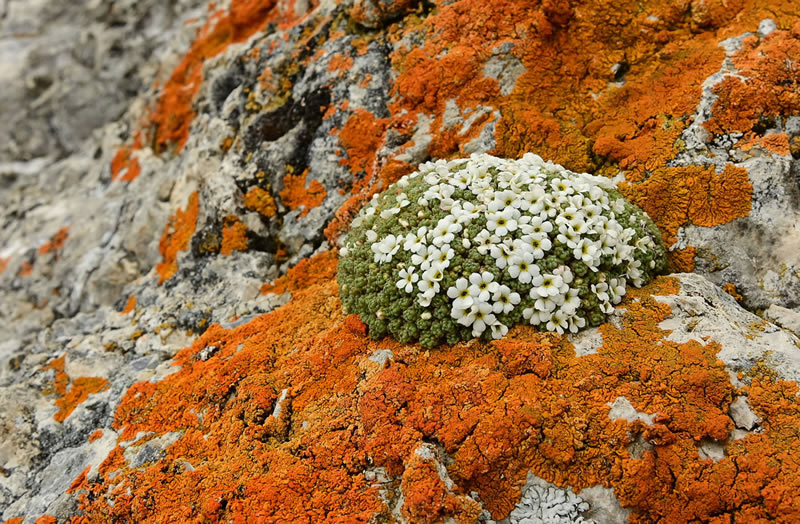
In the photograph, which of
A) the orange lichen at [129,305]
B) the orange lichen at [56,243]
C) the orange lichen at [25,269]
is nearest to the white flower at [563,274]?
the orange lichen at [129,305]

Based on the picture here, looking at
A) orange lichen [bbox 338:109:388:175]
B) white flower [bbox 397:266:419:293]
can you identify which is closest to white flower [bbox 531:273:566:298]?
white flower [bbox 397:266:419:293]

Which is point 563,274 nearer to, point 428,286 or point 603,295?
point 603,295

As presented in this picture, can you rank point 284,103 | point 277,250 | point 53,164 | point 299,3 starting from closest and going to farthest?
point 277,250, point 284,103, point 299,3, point 53,164

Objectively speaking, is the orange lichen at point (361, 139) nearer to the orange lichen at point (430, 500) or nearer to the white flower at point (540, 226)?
the white flower at point (540, 226)

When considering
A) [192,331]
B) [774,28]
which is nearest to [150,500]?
[192,331]

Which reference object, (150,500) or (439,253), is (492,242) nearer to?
(439,253)
